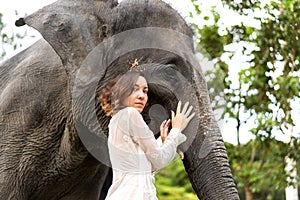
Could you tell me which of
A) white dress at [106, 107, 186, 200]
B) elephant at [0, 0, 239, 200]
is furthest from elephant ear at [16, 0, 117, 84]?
white dress at [106, 107, 186, 200]

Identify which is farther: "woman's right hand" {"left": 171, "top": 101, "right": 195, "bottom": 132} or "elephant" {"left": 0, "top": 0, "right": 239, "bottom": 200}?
"elephant" {"left": 0, "top": 0, "right": 239, "bottom": 200}

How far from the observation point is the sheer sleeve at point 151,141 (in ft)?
14.3

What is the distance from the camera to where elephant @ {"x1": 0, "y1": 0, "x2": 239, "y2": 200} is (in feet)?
15.5

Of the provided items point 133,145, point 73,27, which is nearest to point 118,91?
point 133,145

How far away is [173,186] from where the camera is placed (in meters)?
25.1

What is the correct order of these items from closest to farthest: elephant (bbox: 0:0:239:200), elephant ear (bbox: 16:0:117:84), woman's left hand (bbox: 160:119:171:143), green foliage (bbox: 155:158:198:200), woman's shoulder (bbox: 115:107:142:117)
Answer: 1. woman's shoulder (bbox: 115:107:142:117)
2. woman's left hand (bbox: 160:119:171:143)
3. elephant (bbox: 0:0:239:200)
4. elephant ear (bbox: 16:0:117:84)
5. green foliage (bbox: 155:158:198:200)

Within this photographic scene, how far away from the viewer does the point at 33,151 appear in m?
5.48

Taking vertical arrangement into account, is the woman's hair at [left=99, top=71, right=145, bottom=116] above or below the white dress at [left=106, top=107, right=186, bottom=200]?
above

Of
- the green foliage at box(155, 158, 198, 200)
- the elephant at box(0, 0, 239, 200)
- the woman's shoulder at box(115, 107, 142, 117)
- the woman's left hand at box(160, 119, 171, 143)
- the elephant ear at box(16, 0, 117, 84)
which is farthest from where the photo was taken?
the green foliage at box(155, 158, 198, 200)

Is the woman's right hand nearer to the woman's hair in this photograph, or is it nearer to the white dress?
the white dress

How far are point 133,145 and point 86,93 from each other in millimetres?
677

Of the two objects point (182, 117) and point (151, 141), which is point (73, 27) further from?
point (151, 141)

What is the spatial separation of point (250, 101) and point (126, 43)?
466cm

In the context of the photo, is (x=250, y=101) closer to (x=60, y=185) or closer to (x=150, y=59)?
(x=60, y=185)
